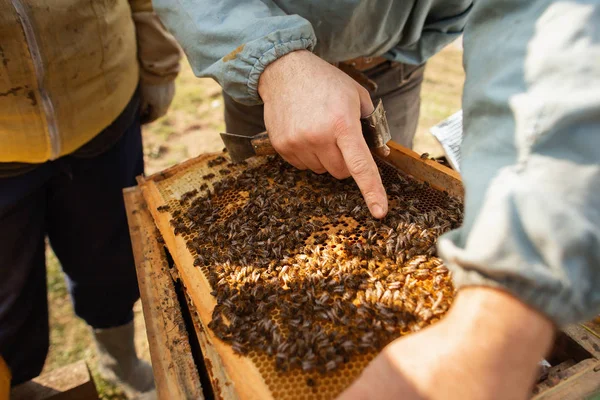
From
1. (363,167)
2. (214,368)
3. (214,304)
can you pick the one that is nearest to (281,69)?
(363,167)

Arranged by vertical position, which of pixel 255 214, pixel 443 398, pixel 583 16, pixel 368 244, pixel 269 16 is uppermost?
pixel 583 16

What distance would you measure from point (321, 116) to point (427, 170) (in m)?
0.98

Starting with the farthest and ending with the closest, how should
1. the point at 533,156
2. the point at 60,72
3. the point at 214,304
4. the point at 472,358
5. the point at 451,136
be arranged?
the point at 451,136
the point at 60,72
the point at 214,304
the point at 533,156
the point at 472,358

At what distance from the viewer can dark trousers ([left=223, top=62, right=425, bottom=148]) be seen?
12.8 feet

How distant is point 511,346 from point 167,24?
9.41 feet

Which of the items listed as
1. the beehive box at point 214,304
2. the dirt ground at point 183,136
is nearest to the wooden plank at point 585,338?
the beehive box at point 214,304

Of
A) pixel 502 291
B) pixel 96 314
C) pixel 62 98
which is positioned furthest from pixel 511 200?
pixel 96 314

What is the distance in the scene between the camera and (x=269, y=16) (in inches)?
104

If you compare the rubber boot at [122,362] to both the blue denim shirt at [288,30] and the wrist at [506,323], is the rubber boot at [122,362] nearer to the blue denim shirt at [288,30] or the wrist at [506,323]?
the blue denim shirt at [288,30]

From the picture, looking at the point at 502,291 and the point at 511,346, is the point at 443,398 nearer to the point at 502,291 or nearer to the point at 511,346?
the point at 511,346

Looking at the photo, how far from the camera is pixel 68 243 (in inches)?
167

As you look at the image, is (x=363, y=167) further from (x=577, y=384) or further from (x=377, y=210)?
(x=577, y=384)

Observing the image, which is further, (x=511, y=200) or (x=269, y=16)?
(x=269, y=16)

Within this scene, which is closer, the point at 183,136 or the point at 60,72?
the point at 60,72
